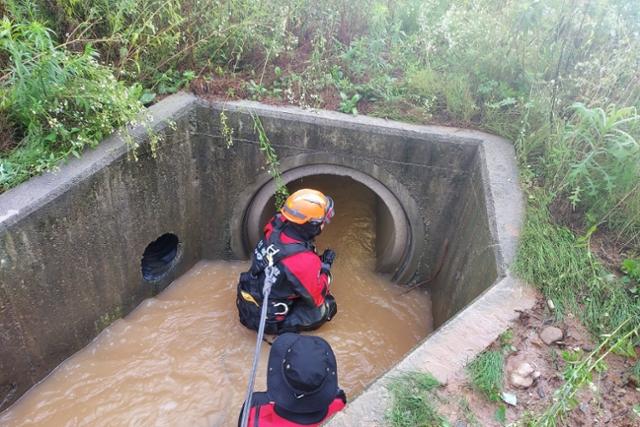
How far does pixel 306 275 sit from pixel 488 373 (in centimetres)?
168

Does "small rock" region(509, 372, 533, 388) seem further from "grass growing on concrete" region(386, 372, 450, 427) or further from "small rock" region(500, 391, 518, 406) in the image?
"grass growing on concrete" region(386, 372, 450, 427)

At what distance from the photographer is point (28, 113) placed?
11.2 feet

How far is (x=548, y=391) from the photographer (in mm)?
2592

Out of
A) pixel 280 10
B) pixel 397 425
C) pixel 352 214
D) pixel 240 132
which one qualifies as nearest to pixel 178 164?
pixel 240 132

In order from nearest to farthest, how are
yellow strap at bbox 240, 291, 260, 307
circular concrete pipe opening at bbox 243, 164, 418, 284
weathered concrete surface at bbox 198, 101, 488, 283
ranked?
yellow strap at bbox 240, 291, 260, 307 < weathered concrete surface at bbox 198, 101, 488, 283 < circular concrete pipe opening at bbox 243, 164, 418, 284

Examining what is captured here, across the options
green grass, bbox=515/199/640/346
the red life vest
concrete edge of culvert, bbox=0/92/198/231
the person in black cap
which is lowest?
the red life vest

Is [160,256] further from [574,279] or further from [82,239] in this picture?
[574,279]

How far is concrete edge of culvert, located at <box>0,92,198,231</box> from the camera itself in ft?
10.4

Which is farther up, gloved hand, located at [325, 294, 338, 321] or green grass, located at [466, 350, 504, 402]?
green grass, located at [466, 350, 504, 402]

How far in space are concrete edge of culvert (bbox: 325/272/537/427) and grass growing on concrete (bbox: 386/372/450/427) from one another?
1.5 inches

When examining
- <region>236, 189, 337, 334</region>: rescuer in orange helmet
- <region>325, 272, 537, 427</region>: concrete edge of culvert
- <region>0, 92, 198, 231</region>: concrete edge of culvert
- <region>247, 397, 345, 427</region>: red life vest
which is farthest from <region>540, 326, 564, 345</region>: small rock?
<region>0, 92, 198, 231</region>: concrete edge of culvert

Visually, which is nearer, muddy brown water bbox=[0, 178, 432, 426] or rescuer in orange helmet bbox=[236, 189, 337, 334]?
→ muddy brown water bbox=[0, 178, 432, 426]

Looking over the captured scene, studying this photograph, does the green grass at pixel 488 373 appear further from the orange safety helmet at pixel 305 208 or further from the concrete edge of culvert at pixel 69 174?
the concrete edge of culvert at pixel 69 174

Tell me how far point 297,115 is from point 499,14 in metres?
2.38
